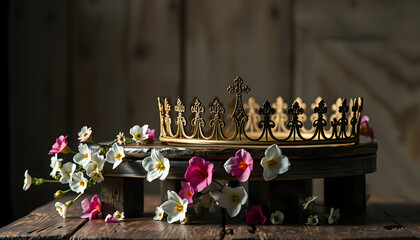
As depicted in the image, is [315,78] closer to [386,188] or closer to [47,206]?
[386,188]

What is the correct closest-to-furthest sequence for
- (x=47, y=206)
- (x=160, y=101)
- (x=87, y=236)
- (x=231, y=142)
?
(x=87, y=236)
(x=231, y=142)
(x=160, y=101)
(x=47, y=206)

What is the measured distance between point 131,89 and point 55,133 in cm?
33

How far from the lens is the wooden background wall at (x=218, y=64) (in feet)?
6.55

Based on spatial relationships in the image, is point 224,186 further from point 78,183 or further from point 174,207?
Answer: point 78,183

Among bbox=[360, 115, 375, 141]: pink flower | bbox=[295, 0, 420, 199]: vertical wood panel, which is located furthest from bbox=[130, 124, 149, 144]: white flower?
bbox=[295, 0, 420, 199]: vertical wood panel

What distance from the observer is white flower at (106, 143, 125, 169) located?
3.73 ft

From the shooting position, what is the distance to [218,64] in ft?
6.64

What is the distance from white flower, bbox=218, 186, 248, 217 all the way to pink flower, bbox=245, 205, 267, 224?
5cm

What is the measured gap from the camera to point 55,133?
199cm

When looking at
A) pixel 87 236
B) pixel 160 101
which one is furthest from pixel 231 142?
pixel 87 236

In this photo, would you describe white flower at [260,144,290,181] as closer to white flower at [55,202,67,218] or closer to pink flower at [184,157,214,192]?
pink flower at [184,157,214,192]

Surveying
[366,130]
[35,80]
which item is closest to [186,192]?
[366,130]

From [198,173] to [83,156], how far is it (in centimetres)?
28

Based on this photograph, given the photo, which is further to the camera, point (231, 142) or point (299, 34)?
point (299, 34)
